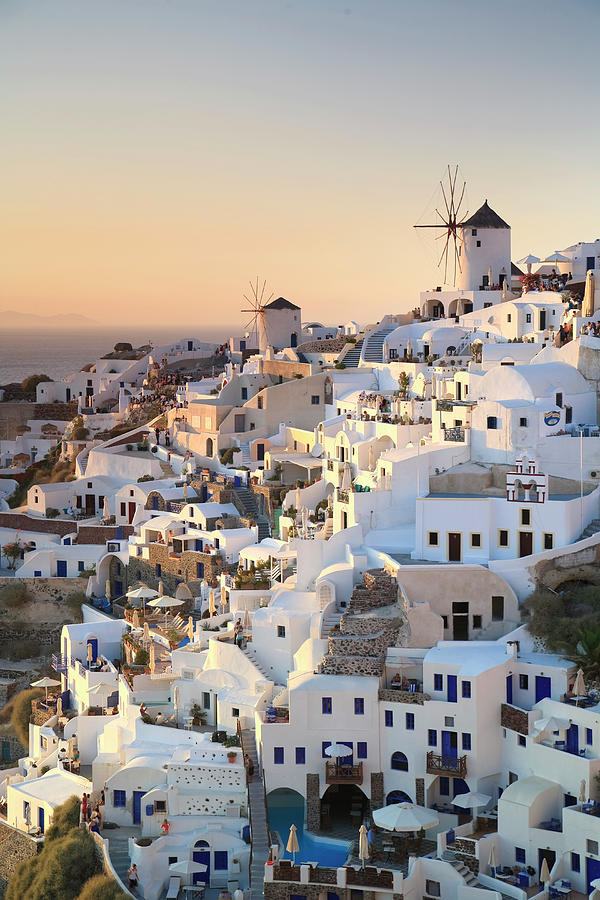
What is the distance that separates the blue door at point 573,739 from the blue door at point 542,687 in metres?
1.61

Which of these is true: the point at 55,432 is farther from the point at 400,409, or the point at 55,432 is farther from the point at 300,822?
the point at 300,822

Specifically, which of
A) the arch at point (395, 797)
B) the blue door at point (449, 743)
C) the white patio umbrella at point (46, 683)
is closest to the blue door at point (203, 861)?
the arch at point (395, 797)

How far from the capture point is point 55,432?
64312 mm

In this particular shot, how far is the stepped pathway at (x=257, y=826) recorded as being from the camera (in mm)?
28844

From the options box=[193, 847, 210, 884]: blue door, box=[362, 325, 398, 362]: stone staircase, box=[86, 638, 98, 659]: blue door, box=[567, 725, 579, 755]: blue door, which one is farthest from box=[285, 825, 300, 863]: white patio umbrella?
box=[362, 325, 398, 362]: stone staircase

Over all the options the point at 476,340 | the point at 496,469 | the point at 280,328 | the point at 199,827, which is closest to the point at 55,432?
the point at 280,328

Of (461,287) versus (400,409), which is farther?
(461,287)

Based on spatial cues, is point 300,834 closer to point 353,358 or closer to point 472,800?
point 472,800

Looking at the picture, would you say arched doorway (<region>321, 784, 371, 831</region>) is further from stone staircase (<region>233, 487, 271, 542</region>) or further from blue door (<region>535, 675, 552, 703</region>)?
stone staircase (<region>233, 487, 271, 542</region>)

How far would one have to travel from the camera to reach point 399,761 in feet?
102

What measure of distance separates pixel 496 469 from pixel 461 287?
22.7 m

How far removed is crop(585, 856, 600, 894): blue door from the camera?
27094mm

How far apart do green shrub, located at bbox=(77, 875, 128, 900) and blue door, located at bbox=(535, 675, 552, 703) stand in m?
9.31

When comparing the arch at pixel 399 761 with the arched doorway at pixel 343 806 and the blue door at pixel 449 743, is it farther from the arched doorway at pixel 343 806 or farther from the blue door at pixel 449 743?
the arched doorway at pixel 343 806
